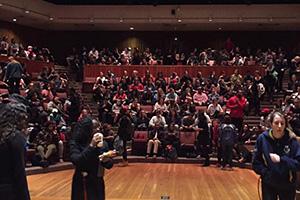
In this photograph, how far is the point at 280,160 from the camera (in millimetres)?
3852

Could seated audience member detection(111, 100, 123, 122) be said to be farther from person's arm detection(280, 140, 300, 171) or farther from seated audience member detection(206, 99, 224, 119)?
person's arm detection(280, 140, 300, 171)

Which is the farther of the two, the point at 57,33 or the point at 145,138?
the point at 57,33

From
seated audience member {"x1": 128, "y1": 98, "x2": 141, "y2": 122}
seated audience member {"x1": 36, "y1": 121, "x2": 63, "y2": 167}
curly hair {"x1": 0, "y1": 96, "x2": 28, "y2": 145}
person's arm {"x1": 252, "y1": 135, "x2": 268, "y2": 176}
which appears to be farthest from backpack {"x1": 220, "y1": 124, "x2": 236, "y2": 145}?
curly hair {"x1": 0, "y1": 96, "x2": 28, "y2": 145}

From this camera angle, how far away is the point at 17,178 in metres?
2.73

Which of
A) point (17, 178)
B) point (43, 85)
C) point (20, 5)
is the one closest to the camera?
point (17, 178)

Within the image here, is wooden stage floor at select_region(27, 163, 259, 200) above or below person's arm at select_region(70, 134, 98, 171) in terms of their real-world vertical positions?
below

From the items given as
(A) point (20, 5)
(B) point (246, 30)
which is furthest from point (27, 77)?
(B) point (246, 30)

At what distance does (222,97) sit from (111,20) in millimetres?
9137

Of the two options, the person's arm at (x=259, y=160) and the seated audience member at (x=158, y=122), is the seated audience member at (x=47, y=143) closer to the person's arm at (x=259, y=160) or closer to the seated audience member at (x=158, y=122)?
the seated audience member at (x=158, y=122)

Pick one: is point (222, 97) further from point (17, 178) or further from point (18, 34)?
point (17, 178)

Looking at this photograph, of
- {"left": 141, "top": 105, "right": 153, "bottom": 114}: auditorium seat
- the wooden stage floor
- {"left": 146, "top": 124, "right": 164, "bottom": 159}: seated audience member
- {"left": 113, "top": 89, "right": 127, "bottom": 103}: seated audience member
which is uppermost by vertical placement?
{"left": 113, "top": 89, "right": 127, "bottom": 103}: seated audience member

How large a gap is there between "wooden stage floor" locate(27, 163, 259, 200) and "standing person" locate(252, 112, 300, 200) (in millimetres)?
4195

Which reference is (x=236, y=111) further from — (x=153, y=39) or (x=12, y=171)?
(x=153, y=39)

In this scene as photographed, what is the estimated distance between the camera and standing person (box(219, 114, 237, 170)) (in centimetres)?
1202
